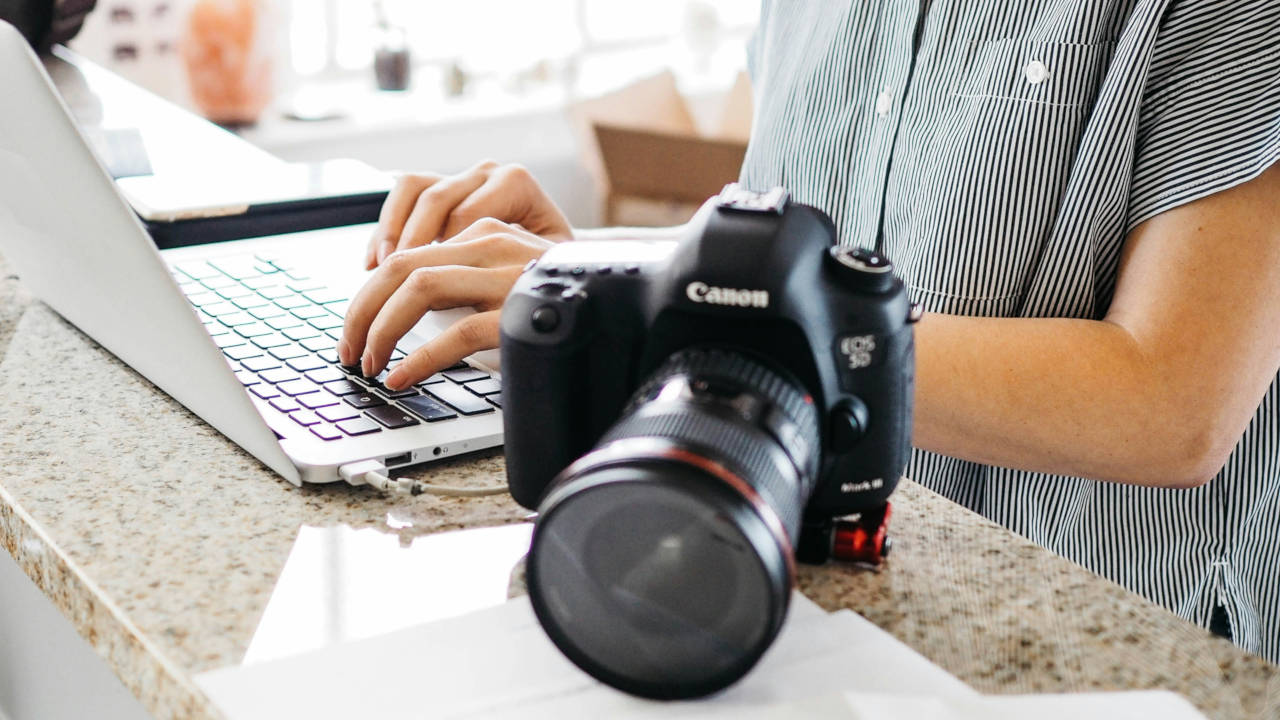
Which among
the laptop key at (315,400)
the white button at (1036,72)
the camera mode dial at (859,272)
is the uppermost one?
the white button at (1036,72)

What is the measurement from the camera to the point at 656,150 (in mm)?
2748

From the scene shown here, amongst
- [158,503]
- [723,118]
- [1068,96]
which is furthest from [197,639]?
[723,118]

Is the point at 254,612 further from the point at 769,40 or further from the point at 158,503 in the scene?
the point at 769,40

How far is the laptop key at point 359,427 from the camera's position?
0.63m

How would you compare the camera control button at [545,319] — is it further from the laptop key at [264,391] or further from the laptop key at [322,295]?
the laptop key at [322,295]

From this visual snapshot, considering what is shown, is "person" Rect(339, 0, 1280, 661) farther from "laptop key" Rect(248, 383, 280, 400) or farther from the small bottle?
the small bottle

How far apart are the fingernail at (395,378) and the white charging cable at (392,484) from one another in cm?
8

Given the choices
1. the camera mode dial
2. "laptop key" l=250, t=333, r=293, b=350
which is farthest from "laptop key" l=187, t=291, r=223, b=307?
the camera mode dial

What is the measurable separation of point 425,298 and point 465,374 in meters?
0.06

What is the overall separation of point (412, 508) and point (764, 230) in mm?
238

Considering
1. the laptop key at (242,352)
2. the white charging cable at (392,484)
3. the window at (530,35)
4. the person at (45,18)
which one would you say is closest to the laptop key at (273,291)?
the laptop key at (242,352)

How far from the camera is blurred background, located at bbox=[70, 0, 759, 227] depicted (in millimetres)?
2566

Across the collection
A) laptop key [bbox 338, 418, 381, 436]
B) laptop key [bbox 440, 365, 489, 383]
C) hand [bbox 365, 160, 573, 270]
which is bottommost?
laptop key [bbox 338, 418, 381, 436]

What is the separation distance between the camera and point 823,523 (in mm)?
545
